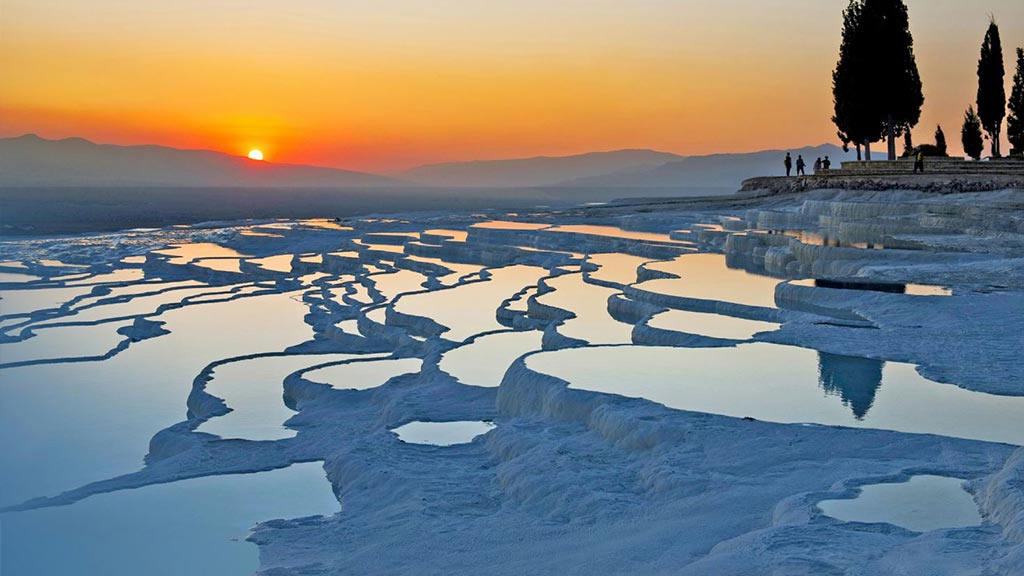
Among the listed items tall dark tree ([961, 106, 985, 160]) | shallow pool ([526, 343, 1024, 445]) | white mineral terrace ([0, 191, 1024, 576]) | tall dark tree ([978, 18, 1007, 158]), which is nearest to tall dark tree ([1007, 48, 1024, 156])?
tall dark tree ([978, 18, 1007, 158])

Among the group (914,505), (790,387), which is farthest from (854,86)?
(914,505)

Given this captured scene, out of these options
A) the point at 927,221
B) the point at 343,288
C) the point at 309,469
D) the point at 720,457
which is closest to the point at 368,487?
the point at 309,469

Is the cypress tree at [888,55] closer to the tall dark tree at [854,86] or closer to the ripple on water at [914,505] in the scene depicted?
the tall dark tree at [854,86]

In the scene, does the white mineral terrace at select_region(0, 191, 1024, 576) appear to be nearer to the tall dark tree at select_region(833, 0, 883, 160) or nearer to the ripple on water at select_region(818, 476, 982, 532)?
the ripple on water at select_region(818, 476, 982, 532)

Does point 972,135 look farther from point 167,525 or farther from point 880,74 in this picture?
point 167,525

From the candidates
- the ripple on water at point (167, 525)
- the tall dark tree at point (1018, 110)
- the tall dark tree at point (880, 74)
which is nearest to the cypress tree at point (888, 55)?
the tall dark tree at point (880, 74)

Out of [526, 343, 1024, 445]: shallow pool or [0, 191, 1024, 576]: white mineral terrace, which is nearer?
[0, 191, 1024, 576]: white mineral terrace
